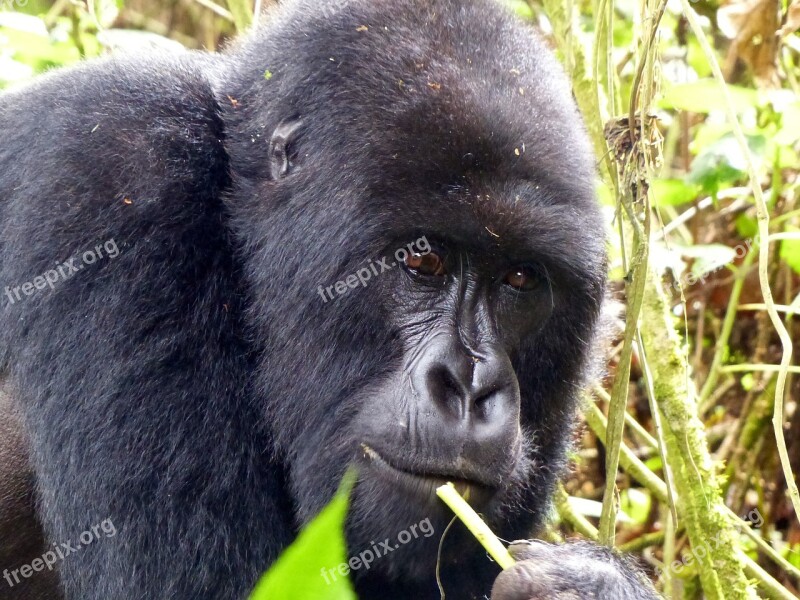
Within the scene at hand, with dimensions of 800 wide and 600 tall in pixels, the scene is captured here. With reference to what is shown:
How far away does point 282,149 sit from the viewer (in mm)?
3104

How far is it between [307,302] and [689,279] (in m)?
2.64

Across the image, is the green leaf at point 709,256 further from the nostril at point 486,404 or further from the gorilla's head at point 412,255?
the nostril at point 486,404

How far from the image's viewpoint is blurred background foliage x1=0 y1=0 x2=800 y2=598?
3.15 metres

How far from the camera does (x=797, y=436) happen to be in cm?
482

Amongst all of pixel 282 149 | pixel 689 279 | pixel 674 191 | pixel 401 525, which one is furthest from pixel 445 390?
pixel 689 279

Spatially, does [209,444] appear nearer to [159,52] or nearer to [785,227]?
[159,52]

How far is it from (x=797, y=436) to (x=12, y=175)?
12.4 ft

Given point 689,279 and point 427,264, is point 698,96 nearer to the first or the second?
point 689,279

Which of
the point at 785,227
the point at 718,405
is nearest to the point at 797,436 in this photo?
the point at 718,405

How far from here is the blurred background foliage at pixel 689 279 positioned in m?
3.15

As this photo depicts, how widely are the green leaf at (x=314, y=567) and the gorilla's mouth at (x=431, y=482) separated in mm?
1747

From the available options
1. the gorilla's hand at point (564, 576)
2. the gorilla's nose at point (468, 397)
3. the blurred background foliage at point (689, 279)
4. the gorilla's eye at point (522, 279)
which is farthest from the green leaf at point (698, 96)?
the gorilla's hand at point (564, 576)

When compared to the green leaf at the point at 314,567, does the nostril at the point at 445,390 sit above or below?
below

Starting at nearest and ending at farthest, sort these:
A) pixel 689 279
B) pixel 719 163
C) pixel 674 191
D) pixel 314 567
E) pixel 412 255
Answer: pixel 314 567, pixel 412 255, pixel 719 163, pixel 674 191, pixel 689 279
